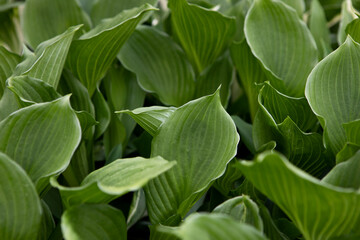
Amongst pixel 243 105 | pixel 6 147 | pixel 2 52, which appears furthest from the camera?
pixel 243 105

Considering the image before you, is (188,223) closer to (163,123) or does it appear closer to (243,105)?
(163,123)

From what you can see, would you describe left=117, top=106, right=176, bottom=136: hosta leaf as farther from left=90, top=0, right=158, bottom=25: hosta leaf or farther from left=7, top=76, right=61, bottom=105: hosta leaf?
left=90, top=0, right=158, bottom=25: hosta leaf

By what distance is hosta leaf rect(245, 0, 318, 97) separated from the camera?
713 millimetres

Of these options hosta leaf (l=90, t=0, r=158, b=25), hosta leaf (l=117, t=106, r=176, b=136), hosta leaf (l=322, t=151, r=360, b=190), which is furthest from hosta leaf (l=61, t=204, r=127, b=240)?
hosta leaf (l=90, t=0, r=158, b=25)

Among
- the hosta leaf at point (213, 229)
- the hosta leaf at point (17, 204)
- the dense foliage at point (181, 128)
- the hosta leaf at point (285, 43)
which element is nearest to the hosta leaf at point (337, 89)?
the dense foliage at point (181, 128)

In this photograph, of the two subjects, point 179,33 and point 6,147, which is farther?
point 179,33

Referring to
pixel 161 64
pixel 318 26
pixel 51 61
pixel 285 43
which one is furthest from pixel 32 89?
pixel 318 26

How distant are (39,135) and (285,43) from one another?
0.39 meters

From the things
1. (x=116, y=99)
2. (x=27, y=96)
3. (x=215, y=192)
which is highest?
(x=27, y=96)

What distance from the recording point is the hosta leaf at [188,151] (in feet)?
1.81

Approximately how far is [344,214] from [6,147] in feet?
1.18

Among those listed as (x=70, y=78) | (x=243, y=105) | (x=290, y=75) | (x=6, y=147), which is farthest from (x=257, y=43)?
(x=6, y=147)

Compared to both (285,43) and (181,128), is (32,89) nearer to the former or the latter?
(181,128)

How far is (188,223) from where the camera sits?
1.28 feet
